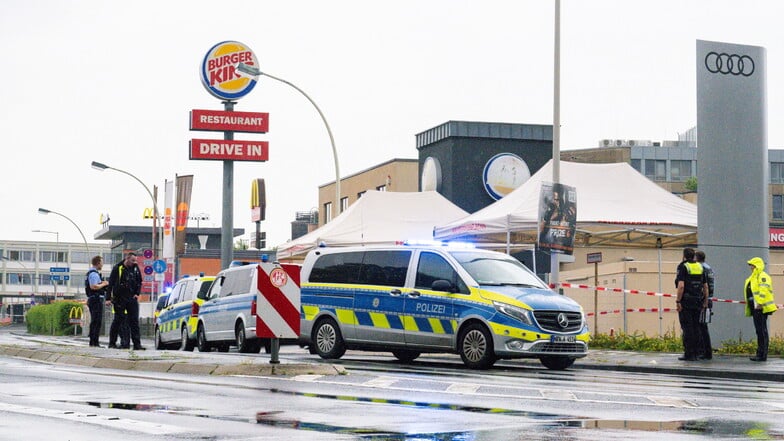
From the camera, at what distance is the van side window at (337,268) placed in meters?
20.4

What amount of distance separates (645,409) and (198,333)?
1800 centimetres

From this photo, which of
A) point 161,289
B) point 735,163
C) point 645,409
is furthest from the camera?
point 161,289

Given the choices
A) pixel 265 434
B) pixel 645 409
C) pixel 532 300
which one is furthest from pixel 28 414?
pixel 532 300

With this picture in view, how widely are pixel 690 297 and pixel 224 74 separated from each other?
111ft

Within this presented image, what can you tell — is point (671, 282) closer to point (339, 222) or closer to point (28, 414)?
point (339, 222)

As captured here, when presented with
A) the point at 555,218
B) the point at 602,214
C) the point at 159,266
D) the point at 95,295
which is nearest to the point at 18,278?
the point at 159,266

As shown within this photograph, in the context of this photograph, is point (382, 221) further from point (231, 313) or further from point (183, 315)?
point (231, 313)

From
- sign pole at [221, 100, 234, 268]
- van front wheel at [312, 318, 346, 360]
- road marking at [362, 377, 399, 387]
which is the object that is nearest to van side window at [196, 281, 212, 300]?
van front wheel at [312, 318, 346, 360]

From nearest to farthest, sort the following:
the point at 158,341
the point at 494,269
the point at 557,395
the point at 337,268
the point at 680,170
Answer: the point at 557,395 → the point at 494,269 → the point at 337,268 → the point at 158,341 → the point at 680,170

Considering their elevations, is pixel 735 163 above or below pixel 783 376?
above

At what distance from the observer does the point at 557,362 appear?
62.2 ft

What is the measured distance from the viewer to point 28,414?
31.0 feet

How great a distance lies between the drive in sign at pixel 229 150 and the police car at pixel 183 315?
20.1m

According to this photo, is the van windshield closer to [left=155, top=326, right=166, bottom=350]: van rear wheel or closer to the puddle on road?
the puddle on road
